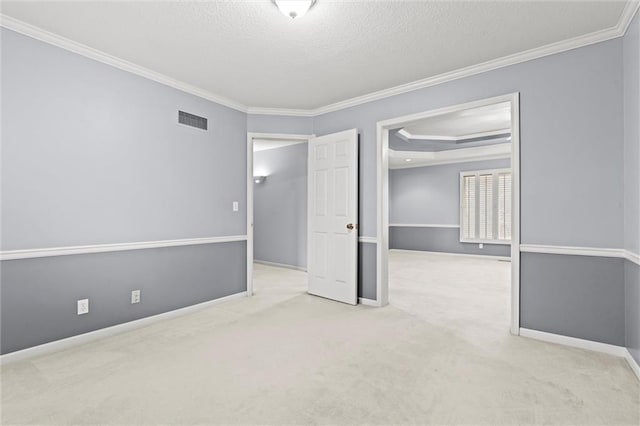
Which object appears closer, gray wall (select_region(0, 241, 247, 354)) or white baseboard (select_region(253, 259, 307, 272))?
gray wall (select_region(0, 241, 247, 354))

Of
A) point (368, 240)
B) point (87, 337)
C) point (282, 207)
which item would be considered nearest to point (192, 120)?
point (87, 337)

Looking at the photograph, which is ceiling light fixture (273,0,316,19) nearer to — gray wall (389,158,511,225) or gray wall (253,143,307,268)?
gray wall (253,143,307,268)

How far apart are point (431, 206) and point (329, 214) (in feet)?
18.1

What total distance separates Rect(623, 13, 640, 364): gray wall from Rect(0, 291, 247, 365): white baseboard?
158 inches

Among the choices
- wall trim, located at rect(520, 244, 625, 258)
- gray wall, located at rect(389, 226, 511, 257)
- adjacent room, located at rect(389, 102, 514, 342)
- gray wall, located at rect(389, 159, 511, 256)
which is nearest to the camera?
wall trim, located at rect(520, 244, 625, 258)

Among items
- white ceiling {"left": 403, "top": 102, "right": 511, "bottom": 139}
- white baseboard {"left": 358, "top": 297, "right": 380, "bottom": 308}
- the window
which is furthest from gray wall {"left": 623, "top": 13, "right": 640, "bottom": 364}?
the window

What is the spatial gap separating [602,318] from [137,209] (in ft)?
14.1

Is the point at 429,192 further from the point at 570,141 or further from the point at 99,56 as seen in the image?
the point at 99,56

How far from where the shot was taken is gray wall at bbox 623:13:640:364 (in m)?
2.29

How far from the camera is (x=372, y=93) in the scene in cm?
402

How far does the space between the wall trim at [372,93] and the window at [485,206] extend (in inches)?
206

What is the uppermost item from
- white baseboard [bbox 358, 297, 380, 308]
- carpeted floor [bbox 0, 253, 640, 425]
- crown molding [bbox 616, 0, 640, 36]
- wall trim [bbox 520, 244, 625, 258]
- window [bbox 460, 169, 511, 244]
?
crown molding [bbox 616, 0, 640, 36]

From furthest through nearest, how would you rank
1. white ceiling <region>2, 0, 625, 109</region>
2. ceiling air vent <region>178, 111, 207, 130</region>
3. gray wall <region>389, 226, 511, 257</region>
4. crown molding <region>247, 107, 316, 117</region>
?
gray wall <region>389, 226, 511, 257</region>, crown molding <region>247, 107, 316, 117</region>, ceiling air vent <region>178, 111, 207, 130</region>, white ceiling <region>2, 0, 625, 109</region>

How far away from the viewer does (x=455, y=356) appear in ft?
8.63
